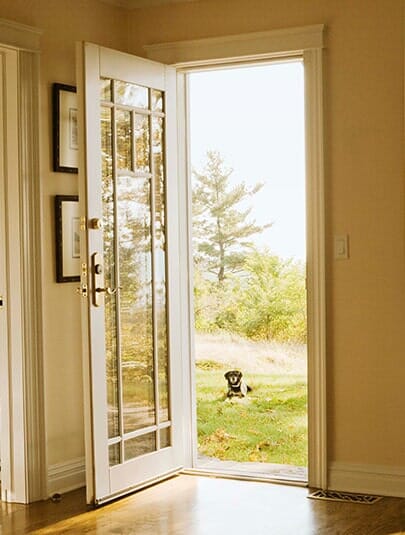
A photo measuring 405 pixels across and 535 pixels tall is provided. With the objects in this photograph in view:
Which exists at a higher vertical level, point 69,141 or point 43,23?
point 43,23

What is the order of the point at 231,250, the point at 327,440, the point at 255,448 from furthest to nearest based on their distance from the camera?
the point at 231,250
the point at 255,448
the point at 327,440

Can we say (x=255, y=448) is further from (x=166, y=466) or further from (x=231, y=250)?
(x=166, y=466)

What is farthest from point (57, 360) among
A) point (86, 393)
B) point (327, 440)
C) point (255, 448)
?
point (255, 448)

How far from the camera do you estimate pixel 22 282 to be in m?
4.48

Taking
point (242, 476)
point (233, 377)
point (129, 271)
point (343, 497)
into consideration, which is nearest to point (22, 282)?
point (129, 271)

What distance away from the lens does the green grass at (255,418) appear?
7349 mm

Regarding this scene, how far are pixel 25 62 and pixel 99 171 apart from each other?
0.62 m

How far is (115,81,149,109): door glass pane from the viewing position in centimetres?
465

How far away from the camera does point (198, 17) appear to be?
499 cm

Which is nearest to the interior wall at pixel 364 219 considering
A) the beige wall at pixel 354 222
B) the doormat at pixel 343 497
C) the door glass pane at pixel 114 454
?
the beige wall at pixel 354 222

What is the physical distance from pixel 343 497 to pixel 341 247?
1.21 meters

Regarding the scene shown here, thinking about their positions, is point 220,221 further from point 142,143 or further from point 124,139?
point 124,139

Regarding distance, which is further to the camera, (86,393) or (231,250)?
(231,250)

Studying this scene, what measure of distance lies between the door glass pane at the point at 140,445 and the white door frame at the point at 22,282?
0.43 metres
